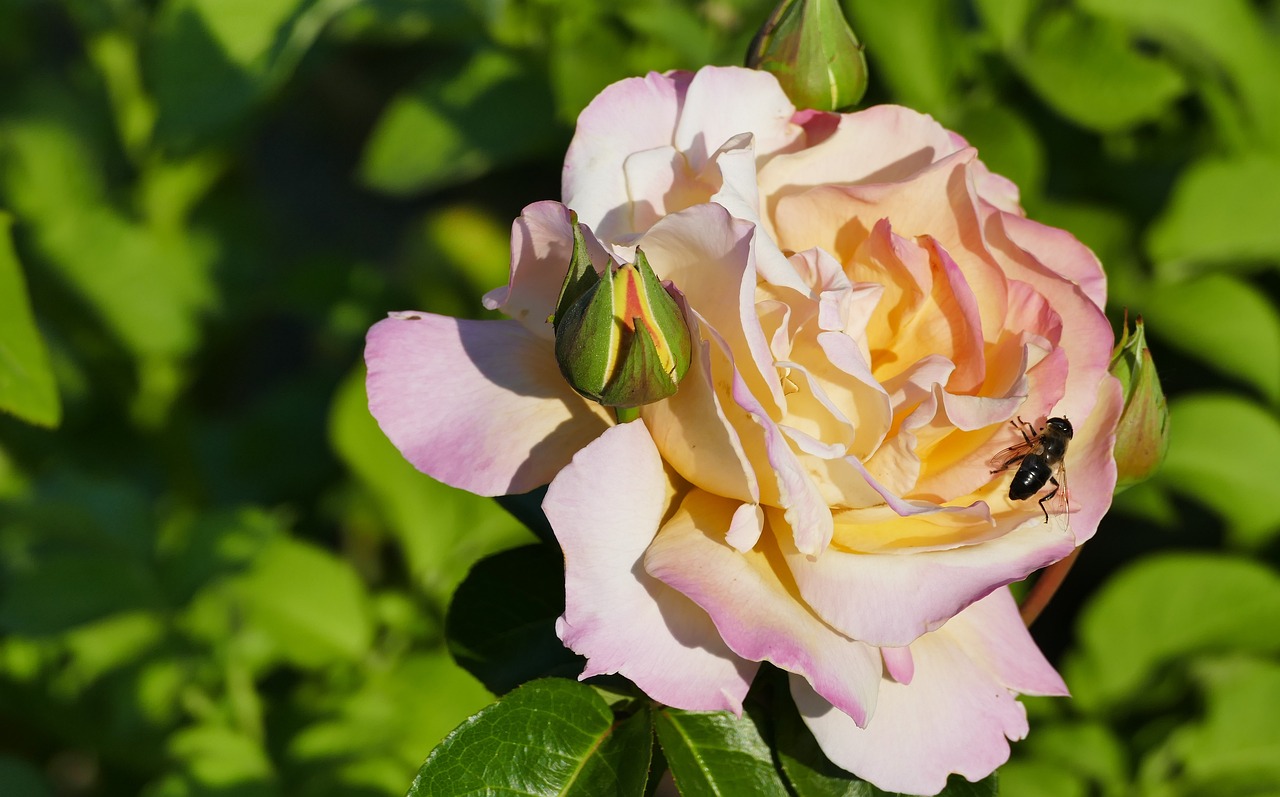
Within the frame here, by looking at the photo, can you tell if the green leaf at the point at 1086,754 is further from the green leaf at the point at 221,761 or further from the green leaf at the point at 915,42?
the green leaf at the point at 221,761

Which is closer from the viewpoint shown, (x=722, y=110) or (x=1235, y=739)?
(x=722, y=110)

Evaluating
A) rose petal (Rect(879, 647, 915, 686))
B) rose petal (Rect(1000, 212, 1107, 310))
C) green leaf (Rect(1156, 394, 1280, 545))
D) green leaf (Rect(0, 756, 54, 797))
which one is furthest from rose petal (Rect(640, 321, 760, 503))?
green leaf (Rect(0, 756, 54, 797))

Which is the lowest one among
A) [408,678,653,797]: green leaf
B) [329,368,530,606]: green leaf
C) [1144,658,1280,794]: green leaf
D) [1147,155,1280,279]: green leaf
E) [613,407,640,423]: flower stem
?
[1144,658,1280,794]: green leaf

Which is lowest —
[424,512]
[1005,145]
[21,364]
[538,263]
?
[424,512]

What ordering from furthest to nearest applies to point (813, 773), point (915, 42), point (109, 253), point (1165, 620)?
point (109, 253)
point (1165, 620)
point (915, 42)
point (813, 773)

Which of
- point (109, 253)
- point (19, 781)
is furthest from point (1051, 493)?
point (109, 253)

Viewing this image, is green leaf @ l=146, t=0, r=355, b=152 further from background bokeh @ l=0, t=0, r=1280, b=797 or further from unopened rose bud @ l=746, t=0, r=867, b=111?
unopened rose bud @ l=746, t=0, r=867, b=111

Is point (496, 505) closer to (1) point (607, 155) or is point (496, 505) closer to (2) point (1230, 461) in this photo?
(1) point (607, 155)

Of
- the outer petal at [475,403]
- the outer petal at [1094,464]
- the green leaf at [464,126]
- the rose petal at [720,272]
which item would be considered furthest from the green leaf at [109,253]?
the outer petal at [1094,464]
